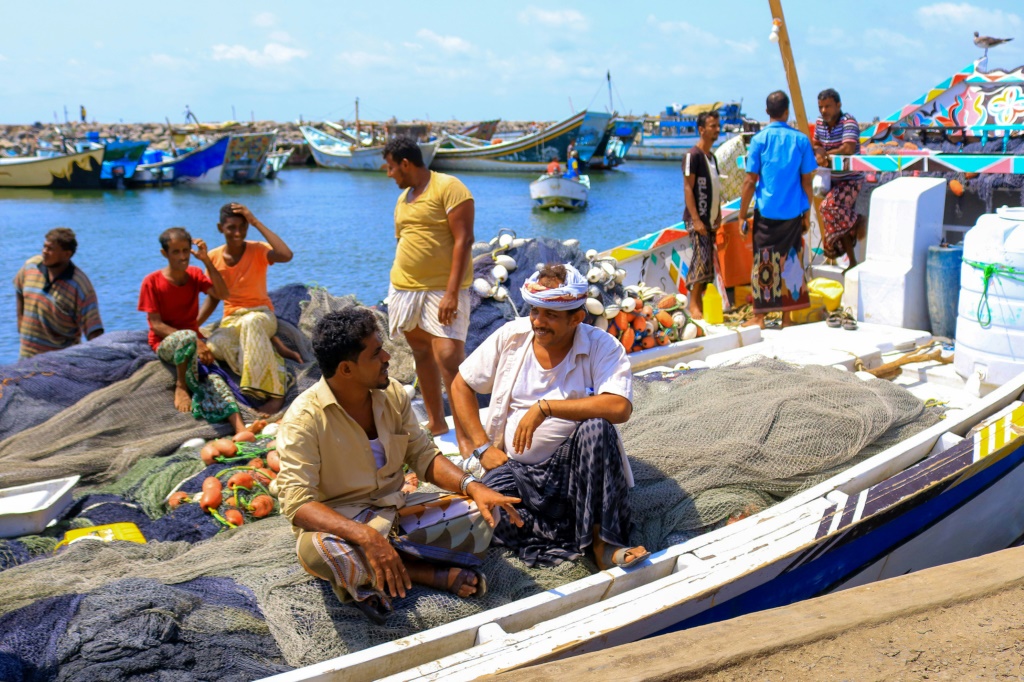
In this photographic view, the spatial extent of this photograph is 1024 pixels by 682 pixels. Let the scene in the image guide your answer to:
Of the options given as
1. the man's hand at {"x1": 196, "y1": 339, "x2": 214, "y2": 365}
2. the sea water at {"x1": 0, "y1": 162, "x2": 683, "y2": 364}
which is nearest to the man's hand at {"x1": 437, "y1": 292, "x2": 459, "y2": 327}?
the man's hand at {"x1": 196, "y1": 339, "x2": 214, "y2": 365}

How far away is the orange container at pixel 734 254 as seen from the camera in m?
6.98

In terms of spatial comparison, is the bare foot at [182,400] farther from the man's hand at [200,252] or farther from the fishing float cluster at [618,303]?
the fishing float cluster at [618,303]

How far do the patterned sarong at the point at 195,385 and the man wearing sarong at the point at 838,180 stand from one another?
15.8 feet

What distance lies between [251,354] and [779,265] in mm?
3654

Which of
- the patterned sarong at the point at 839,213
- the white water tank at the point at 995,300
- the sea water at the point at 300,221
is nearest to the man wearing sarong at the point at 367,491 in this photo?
the white water tank at the point at 995,300

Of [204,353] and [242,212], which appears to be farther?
[242,212]

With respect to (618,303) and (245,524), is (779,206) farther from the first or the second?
(245,524)

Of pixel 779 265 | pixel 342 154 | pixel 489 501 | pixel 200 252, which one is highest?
pixel 342 154

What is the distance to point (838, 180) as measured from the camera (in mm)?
6867

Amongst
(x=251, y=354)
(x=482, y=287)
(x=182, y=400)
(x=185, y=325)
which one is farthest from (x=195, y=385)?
(x=482, y=287)

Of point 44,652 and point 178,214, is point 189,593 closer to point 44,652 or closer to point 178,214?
point 44,652

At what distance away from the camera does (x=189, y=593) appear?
2.81m

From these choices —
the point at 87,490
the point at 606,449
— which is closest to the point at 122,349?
the point at 87,490

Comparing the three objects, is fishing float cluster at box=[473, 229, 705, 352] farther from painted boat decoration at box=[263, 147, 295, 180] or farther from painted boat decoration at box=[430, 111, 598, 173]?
painted boat decoration at box=[263, 147, 295, 180]
